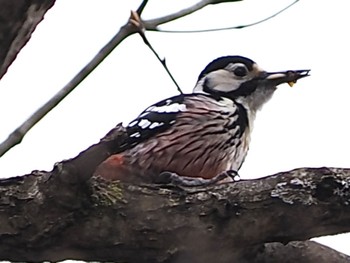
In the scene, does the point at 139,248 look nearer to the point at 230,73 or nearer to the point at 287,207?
the point at 287,207

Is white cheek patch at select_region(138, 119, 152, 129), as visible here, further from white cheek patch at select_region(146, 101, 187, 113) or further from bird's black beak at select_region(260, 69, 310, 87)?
bird's black beak at select_region(260, 69, 310, 87)

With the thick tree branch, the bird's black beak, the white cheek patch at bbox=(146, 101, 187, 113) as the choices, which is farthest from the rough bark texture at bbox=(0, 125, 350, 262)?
the bird's black beak

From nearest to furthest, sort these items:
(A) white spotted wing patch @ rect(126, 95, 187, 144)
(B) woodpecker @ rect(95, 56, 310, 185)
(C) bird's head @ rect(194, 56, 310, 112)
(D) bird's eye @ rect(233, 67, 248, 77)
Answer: (B) woodpecker @ rect(95, 56, 310, 185) → (A) white spotted wing patch @ rect(126, 95, 187, 144) → (C) bird's head @ rect(194, 56, 310, 112) → (D) bird's eye @ rect(233, 67, 248, 77)

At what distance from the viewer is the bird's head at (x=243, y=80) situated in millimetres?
4707

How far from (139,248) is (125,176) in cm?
127

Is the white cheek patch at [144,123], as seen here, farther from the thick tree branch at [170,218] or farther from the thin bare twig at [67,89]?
the thick tree branch at [170,218]

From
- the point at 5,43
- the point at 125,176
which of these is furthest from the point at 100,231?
the point at 125,176

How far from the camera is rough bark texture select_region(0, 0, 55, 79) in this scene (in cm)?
177

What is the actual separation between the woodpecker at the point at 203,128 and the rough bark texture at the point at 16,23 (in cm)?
177

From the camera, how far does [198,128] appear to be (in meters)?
4.34

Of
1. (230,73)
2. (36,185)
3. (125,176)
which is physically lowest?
(36,185)

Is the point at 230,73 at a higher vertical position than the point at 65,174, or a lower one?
higher

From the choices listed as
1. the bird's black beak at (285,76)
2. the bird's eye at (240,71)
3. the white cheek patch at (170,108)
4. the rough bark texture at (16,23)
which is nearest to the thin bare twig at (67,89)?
the rough bark texture at (16,23)

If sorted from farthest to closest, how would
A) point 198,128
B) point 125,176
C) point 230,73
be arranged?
point 230,73
point 198,128
point 125,176
